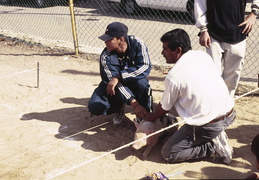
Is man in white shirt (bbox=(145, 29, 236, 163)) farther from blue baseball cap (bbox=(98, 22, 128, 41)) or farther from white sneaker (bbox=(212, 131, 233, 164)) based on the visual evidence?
blue baseball cap (bbox=(98, 22, 128, 41))

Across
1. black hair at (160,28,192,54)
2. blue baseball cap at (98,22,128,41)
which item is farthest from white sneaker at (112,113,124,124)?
black hair at (160,28,192,54)

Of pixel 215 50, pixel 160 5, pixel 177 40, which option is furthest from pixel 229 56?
pixel 160 5

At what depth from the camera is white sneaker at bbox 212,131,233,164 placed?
380 centimetres

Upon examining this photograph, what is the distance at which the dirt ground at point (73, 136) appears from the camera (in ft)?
12.6

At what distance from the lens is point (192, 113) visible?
362cm

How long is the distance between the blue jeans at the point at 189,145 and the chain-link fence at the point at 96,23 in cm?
300

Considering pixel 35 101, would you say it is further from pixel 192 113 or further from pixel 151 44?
pixel 151 44

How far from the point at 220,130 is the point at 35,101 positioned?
2864 millimetres

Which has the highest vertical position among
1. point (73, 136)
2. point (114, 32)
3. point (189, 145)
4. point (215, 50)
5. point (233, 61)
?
point (114, 32)

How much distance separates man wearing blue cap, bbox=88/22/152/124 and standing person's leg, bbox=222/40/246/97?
911 mm

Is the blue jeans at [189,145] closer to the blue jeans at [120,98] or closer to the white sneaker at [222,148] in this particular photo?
the white sneaker at [222,148]

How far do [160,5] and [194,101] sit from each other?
704cm

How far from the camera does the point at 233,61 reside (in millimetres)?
4543

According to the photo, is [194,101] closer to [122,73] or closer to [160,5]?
[122,73]
